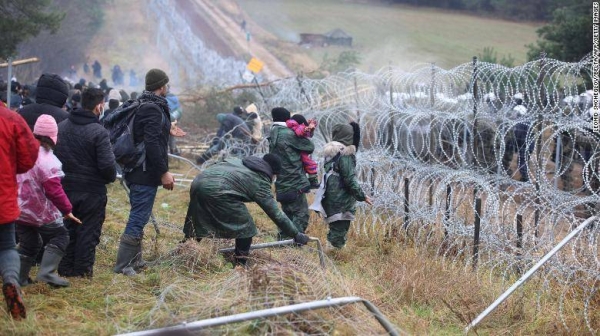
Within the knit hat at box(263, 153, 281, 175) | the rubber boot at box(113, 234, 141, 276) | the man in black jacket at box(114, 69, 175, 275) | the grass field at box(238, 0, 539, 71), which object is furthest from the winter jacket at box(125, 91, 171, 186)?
the grass field at box(238, 0, 539, 71)

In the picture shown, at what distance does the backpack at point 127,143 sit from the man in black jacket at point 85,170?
0.76 ft

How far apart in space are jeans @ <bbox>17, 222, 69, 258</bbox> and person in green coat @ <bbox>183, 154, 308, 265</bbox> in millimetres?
1111

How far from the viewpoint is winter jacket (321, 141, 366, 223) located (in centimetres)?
690

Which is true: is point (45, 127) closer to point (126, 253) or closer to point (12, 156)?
point (12, 156)

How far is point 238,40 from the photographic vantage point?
39500mm

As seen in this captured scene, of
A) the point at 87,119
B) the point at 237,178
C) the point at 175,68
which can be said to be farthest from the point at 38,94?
the point at 175,68

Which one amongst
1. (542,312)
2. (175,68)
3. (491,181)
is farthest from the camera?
(175,68)

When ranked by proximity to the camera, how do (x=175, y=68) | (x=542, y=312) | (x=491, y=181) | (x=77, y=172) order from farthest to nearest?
(x=175, y=68)
(x=491, y=181)
(x=542, y=312)
(x=77, y=172)

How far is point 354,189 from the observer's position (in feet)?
22.5

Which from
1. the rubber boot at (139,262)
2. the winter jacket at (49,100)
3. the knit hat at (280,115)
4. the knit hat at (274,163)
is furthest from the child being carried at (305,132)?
the winter jacket at (49,100)

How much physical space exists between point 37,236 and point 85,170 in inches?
23.4

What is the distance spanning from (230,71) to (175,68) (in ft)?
30.2

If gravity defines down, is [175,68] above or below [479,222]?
below

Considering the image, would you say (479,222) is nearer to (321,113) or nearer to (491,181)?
(491,181)
